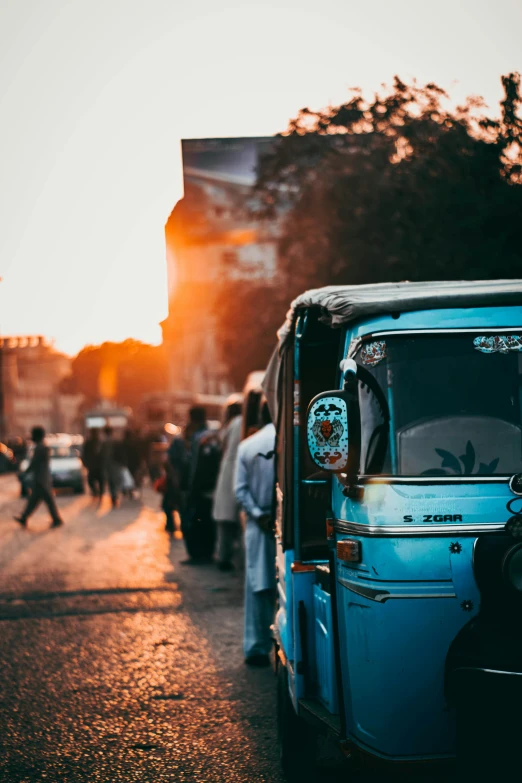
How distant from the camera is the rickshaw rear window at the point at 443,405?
4.34m

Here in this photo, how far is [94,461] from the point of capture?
29578 millimetres

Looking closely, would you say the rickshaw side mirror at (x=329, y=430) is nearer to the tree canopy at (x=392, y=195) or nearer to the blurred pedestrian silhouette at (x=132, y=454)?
the tree canopy at (x=392, y=195)

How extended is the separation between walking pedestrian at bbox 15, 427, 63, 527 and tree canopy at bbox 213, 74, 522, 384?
5.69 m

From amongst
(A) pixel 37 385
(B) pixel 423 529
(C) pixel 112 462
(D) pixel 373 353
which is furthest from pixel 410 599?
(A) pixel 37 385

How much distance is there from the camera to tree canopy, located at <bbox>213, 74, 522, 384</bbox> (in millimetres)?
12672

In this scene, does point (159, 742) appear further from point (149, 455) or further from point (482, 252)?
point (149, 455)

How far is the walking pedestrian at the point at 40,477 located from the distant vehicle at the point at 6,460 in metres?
38.7

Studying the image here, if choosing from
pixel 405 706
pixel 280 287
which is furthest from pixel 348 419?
pixel 280 287

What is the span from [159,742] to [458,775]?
8.92 feet

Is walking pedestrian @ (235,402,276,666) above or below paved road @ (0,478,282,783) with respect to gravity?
above

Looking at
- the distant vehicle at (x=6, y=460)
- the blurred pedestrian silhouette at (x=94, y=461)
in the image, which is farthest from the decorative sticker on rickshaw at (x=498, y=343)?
the distant vehicle at (x=6, y=460)

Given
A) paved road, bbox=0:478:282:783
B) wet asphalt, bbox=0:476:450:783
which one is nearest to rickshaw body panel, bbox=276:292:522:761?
wet asphalt, bbox=0:476:450:783

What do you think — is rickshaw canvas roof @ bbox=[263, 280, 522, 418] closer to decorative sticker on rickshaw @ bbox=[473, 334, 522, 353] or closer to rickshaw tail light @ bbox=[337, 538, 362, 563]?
decorative sticker on rickshaw @ bbox=[473, 334, 522, 353]

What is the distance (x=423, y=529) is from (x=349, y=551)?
0.34m
